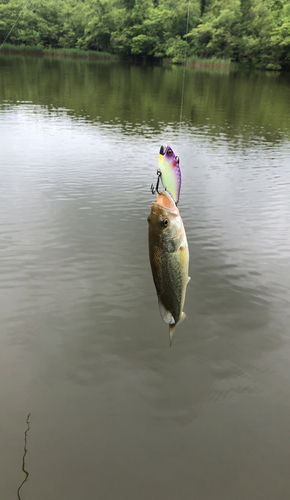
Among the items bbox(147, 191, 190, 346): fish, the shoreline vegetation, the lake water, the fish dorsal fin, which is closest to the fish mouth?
bbox(147, 191, 190, 346): fish

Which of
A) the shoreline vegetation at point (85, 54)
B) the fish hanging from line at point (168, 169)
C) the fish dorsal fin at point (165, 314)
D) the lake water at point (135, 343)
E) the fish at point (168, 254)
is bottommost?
the lake water at point (135, 343)

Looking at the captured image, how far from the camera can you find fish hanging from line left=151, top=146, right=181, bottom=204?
7.96 ft

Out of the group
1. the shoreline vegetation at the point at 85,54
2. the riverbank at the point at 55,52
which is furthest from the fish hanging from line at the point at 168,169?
the riverbank at the point at 55,52

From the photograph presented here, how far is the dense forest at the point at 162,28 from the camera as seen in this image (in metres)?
88.2

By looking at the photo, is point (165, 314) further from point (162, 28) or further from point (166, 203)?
point (162, 28)

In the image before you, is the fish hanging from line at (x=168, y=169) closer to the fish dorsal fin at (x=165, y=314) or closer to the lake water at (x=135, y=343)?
the fish dorsal fin at (x=165, y=314)

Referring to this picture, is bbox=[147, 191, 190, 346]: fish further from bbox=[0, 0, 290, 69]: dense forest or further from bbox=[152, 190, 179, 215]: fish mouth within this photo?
bbox=[0, 0, 290, 69]: dense forest

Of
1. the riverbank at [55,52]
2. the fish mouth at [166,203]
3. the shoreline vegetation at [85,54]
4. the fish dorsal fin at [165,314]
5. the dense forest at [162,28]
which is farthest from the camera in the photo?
the riverbank at [55,52]

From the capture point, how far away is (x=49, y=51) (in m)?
101

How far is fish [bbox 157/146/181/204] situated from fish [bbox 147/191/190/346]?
82mm

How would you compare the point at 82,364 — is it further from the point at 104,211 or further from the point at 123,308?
the point at 104,211

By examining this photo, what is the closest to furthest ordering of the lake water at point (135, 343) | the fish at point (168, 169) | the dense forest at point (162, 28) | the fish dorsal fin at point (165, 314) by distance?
the fish at point (168, 169) → the fish dorsal fin at point (165, 314) → the lake water at point (135, 343) → the dense forest at point (162, 28)

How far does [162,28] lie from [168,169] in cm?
11965

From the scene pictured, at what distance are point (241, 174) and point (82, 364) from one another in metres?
13.8
